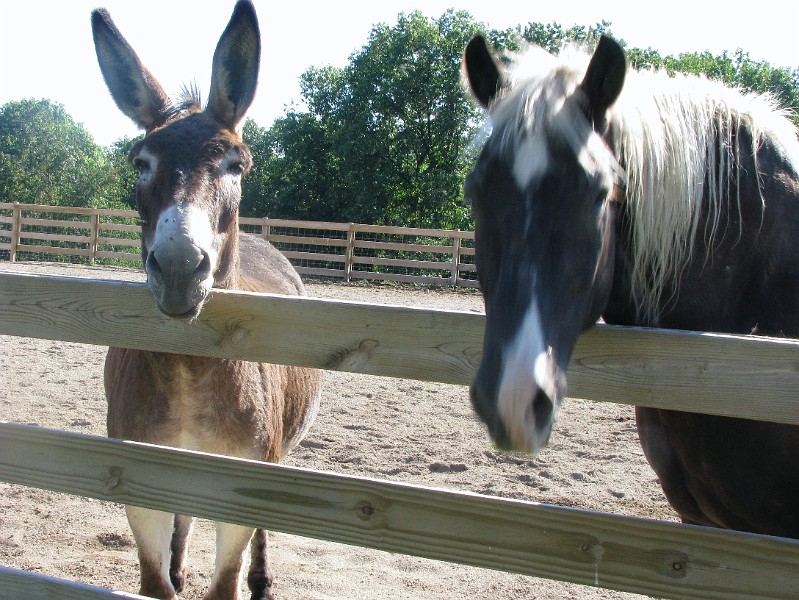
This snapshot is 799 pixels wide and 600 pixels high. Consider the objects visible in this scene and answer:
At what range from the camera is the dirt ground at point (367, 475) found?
12.2ft

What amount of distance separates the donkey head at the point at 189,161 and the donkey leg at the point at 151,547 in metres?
0.98

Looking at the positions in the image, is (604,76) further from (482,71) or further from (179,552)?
(179,552)

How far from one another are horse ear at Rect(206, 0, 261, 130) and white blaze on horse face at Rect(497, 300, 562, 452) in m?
1.98

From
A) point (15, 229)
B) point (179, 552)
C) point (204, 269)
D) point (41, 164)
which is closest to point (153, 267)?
point (204, 269)

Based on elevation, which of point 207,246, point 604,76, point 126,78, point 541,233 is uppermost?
point 126,78

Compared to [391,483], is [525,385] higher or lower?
higher

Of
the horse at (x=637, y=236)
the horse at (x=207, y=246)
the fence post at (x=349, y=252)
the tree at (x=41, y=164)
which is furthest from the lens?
the tree at (x=41, y=164)

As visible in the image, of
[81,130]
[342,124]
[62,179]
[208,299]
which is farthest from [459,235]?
[81,130]

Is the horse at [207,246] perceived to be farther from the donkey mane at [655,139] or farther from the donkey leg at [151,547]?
the donkey mane at [655,139]

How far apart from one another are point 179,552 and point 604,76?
3.15 m

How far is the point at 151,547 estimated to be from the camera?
278 centimetres

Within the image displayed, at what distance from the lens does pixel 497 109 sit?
5.98 feet

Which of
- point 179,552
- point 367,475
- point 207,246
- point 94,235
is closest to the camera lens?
point 207,246

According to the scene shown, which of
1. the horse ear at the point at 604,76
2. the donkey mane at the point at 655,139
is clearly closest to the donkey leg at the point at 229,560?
the donkey mane at the point at 655,139
